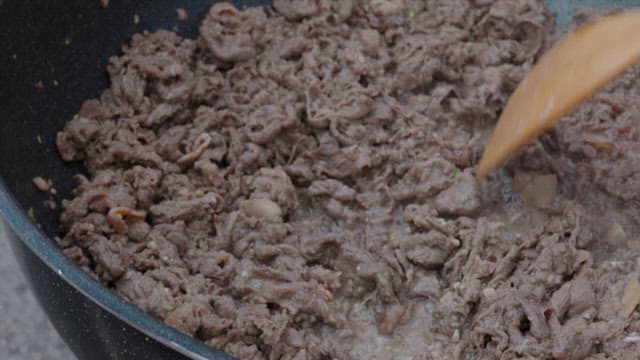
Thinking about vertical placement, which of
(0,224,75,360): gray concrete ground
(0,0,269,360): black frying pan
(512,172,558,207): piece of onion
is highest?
(0,0,269,360): black frying pan

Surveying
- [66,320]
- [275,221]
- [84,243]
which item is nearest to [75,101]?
[84,243]

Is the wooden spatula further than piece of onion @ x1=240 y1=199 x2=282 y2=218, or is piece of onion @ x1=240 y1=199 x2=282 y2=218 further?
piece of onion @ x1=240 y1=199 x2=282 y2=218

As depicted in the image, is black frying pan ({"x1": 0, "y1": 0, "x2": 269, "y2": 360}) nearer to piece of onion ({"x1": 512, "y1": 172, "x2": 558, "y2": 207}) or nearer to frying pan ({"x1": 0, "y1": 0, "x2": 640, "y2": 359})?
frying pan ({"x1": 0, "y1": 0, "x2": 640, "y2": 359})

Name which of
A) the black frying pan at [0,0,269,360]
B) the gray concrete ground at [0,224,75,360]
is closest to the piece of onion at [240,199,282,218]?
the black frying pan at [0,0,269,360]

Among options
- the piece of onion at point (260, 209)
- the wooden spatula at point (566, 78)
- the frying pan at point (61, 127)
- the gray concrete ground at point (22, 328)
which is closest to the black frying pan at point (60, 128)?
the frying pan at point (61, 127)

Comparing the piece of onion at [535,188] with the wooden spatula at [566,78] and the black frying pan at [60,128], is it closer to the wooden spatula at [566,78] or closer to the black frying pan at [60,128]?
the wooden spatula at [566,78]

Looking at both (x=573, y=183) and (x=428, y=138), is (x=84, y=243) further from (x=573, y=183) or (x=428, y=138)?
(x=573, y=183)
